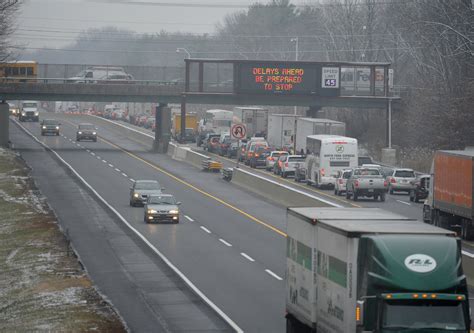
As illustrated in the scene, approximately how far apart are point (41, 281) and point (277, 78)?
6102 cm

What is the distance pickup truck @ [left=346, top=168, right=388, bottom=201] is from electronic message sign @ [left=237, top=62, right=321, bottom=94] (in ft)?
109

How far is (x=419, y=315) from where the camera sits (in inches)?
714

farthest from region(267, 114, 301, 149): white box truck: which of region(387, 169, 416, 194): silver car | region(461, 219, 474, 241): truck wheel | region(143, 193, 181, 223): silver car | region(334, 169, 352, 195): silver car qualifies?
region(461, 219, 474, 241): truck wheel

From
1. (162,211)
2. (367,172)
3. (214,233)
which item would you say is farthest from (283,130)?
(214,233)

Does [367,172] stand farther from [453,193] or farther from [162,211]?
[453,193]

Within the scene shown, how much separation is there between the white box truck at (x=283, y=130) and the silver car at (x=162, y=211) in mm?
41232

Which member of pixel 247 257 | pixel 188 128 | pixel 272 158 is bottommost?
pixel 247 257

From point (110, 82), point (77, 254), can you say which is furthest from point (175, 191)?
point (110, 82)

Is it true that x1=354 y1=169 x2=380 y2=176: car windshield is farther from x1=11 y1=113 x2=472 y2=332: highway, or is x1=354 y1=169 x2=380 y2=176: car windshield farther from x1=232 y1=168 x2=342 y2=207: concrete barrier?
x1=232 y1=168 x2=342 y2=207: concrete barrier

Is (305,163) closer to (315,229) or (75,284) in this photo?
(75,284)

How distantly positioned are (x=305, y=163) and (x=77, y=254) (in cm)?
3462

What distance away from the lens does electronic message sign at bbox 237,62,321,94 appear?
94.1m

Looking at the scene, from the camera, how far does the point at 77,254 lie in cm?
4053

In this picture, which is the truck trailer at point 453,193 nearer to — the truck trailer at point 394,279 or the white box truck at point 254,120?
the truck trailer at point 394,279
